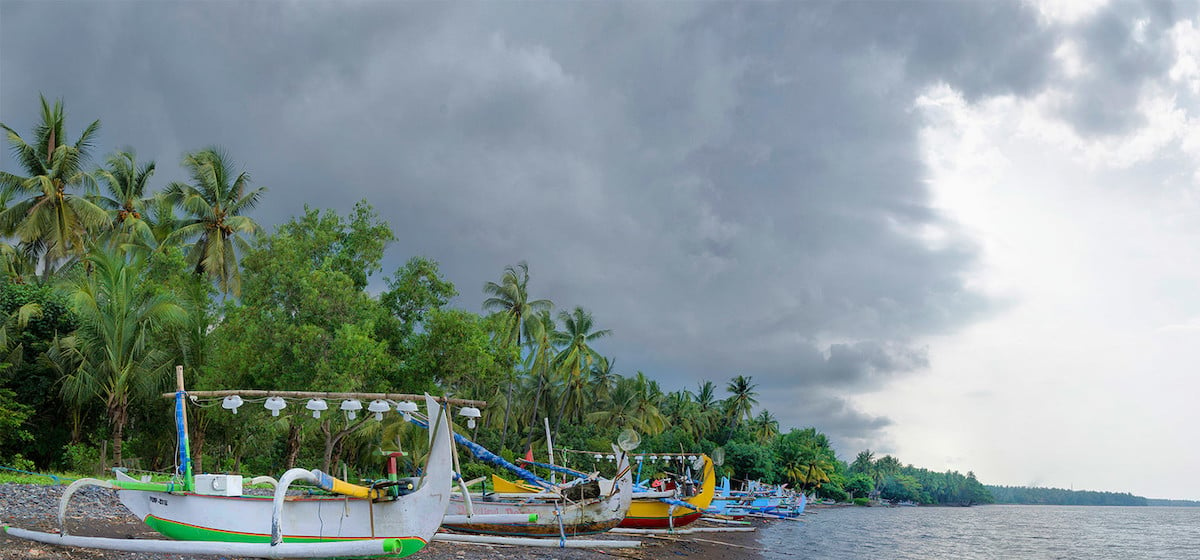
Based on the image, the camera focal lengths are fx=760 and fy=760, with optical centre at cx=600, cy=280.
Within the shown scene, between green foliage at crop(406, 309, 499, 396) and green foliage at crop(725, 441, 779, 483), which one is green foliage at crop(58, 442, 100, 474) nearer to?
green foliage at crop(406, 309, 499, 396)

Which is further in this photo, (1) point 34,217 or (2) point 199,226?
(2) point 199,226

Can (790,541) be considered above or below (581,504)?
below

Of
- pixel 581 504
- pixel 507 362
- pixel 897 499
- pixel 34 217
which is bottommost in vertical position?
pixel 897 499

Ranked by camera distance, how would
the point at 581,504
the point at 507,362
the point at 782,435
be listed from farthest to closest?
the point at 782,435 < the point at 507,362 < the point at 581,504

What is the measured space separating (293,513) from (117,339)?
55.3 feet

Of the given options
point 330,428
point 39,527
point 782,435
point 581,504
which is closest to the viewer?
point 39,527

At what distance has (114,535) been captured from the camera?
545 inches

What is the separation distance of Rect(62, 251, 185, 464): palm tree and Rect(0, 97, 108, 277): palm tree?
541 cm

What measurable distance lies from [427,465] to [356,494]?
1377mm

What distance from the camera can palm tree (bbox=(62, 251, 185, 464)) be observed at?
2558cm

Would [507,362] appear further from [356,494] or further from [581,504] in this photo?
[356,494]

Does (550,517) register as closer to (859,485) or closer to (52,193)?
(52,193)

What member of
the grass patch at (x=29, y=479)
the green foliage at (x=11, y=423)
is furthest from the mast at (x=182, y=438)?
the green foliage at (x=11, y=423)

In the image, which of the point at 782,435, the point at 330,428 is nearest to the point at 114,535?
the point at 330,428
